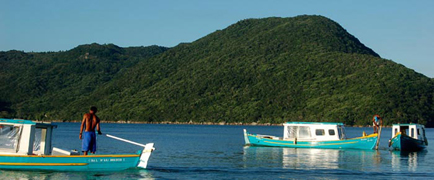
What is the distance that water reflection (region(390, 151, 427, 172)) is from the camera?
45.2 meters

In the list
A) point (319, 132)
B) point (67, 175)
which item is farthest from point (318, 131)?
point (67, 175)

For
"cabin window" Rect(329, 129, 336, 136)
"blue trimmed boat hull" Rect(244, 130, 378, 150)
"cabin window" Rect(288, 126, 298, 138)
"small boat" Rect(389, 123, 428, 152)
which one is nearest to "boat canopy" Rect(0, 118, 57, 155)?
"blue trimmed boat hull" Rect(244, 130, 378, 150)

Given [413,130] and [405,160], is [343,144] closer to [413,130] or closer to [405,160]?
[413,130]

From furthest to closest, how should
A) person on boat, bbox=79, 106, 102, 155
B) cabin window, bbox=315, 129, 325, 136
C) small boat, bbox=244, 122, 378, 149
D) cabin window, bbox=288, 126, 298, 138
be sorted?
cabin window, bbox=288, 126, 298, 138 < cabin window, bbox=315, 129, 325, 136 < small boat, bbox=244, 122, 378, 149 < person on boat, bbox=79, 106, 102, 155

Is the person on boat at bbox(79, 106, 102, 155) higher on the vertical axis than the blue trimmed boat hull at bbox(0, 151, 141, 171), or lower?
higher

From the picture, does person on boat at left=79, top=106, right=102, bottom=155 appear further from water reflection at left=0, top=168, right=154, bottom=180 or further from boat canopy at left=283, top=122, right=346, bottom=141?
boat canopy at left=283, top=122, right=346, bottom=141

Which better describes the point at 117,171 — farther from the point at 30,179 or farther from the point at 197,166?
the point at 197,166

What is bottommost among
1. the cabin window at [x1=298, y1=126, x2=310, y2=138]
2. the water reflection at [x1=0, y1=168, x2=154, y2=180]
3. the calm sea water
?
the water reflection at [x1=0, y1=168, x2=154, y2=180]

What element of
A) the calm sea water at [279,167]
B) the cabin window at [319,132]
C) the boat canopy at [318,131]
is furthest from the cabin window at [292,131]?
the calm sea water at [279,167]

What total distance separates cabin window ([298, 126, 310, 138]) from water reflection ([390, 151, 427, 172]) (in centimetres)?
845

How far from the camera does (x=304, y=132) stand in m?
62.7

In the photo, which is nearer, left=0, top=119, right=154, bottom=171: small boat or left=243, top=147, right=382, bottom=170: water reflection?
left=0, top=119, right=154, bottom=171: small boat

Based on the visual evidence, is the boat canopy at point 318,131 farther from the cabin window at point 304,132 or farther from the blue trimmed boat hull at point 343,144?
the blue trimmed boat hull at point 343,144

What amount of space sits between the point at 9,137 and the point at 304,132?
3514cm
